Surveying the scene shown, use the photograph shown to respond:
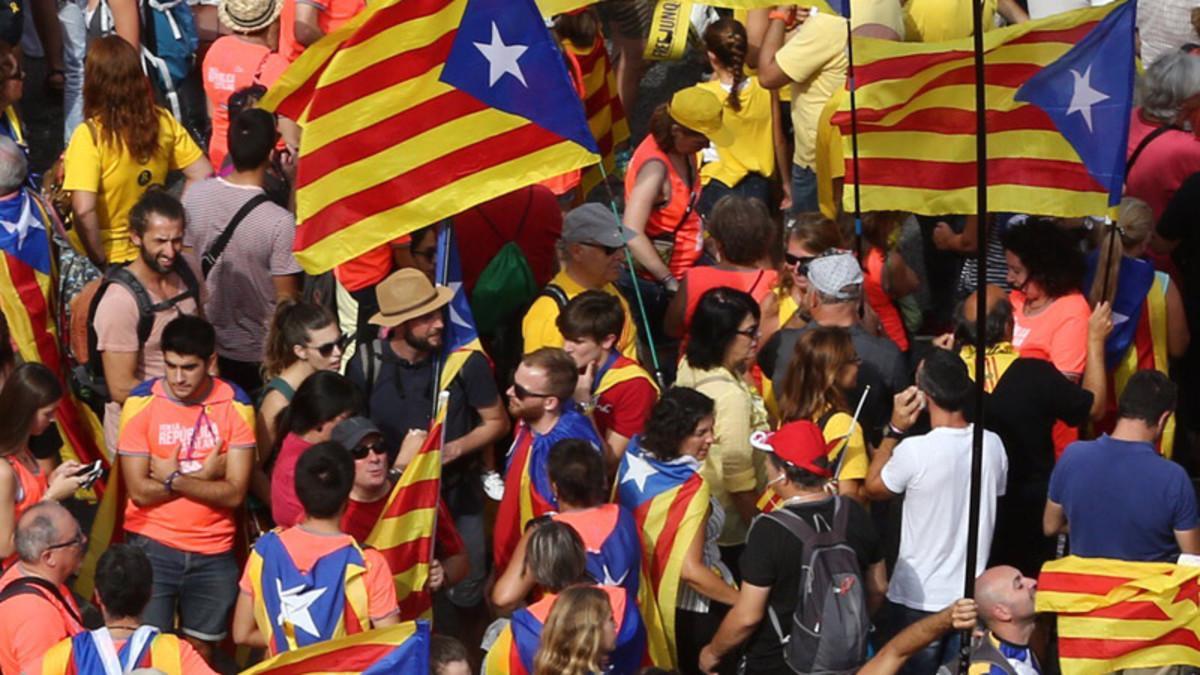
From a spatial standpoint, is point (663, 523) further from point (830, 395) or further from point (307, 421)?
point (307, 421)

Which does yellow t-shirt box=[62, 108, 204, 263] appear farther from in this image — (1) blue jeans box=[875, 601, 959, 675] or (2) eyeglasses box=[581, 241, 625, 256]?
(1) blue jeans box=[875, 601, 959, 675]

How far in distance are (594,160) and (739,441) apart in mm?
1217

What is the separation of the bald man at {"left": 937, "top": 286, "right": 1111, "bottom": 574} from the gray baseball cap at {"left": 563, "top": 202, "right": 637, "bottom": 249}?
1.47 meters

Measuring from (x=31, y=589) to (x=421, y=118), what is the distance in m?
2.34

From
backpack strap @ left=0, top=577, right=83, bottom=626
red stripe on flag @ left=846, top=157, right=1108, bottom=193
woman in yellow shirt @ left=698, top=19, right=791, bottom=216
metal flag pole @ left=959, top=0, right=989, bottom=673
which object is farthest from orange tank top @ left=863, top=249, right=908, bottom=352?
backpack strap @ left=0, top=577, right=83, bottom=626

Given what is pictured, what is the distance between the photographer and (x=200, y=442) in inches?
318

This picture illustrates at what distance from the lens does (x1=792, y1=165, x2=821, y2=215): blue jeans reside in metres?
11.3

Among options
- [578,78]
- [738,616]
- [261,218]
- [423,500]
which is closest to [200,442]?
[423,500]

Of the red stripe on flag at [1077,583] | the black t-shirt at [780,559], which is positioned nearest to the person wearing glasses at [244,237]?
the black t-shirt at [780,559]

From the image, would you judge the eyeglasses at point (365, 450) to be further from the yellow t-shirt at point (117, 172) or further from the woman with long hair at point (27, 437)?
the yellow t-shirt at point (117, 172)

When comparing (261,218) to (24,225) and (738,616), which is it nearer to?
(24,225)

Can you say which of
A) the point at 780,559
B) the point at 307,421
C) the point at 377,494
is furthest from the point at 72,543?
the point at 780,559

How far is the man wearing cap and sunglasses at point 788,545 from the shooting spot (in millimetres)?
7418

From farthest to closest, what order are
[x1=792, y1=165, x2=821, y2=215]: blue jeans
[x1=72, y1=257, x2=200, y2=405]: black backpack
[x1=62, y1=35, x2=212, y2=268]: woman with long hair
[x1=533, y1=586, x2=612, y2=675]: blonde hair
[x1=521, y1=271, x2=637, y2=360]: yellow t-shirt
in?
[x1=792, y1=165, x2=821, y2=215]: blue jeans < [x1=62, y1=35, x2=212, y2=268]: woman with long hair < [x1=521, y1=271, x2=637, y2=360]: yellow t-shirt < [x1=72, y1=257, x2=200, y2=405]: black backpack < [x1=533, y1=586, x2=612, y2=675]: blonde hair
